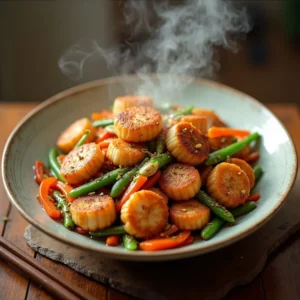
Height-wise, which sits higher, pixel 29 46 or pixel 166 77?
pixel 166 77

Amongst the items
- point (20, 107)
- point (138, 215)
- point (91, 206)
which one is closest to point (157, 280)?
point (138, 215)

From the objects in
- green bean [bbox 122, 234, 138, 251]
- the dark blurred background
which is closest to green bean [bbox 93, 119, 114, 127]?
green bean [bbox 122, 234, 138, 251]

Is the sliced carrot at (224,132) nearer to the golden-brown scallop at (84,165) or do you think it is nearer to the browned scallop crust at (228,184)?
the browned scallop crust at (228,184)

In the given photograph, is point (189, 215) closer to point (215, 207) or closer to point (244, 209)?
point (215, 207)

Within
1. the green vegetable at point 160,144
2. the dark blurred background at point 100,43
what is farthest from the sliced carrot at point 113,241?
the dark blurred background at point 100,43

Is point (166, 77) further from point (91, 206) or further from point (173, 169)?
point (91, 206)

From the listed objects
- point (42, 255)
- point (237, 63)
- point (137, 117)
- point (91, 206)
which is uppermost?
point (137, 117)

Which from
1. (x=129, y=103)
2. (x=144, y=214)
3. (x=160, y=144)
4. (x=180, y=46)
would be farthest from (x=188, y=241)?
(x=180, y=46)
